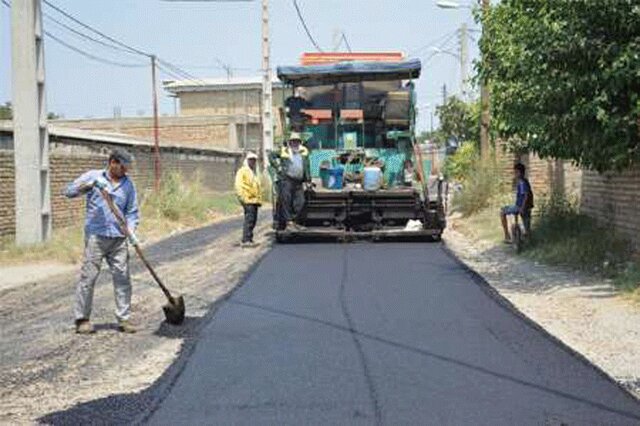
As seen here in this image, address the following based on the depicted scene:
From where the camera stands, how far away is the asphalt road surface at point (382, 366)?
551cm

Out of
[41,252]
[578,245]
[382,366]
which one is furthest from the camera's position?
[41,252]

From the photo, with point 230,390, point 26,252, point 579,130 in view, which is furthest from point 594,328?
point 26,252

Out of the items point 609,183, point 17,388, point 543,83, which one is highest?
point 543,83

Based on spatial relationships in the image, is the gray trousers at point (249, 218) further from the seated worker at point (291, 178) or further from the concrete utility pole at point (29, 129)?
the concrete utility pole at point (29, 129)

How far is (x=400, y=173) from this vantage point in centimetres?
1634

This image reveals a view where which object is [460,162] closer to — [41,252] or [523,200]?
[523,200]

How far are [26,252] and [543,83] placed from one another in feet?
29.2

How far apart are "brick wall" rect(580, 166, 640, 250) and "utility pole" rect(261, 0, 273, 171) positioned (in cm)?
1683

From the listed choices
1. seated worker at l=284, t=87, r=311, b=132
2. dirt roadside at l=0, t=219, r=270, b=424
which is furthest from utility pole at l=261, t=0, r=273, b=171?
dirt roadside at l=0, t=219, r=270, b=424

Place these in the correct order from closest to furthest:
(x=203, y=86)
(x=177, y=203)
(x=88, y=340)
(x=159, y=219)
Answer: (x=88, y=340) → (x=159, y=219) → (x=177, y=203) → (x=203, y=86)

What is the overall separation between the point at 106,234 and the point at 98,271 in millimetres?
340

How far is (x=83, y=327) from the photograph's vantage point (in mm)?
8211

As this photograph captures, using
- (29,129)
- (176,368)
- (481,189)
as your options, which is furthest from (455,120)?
(176,368)

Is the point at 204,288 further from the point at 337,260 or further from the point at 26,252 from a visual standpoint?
the point at 26,252
